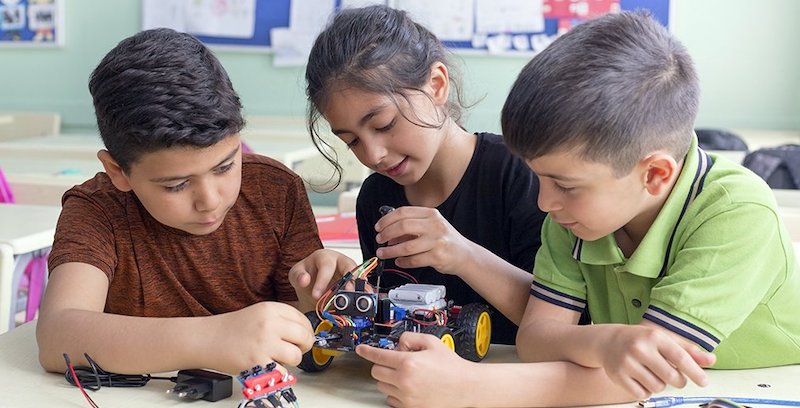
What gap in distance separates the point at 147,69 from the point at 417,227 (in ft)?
1.32

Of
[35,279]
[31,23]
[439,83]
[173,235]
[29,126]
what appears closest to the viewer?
[173,235]

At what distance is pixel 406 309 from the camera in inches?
43.4

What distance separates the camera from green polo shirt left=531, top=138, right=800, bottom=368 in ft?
3.28

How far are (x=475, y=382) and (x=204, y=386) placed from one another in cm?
28

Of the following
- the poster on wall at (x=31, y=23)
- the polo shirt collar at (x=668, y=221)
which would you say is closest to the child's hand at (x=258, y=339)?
the polo shirt collar at (x=668, y=221)

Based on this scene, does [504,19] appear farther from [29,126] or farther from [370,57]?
[370,57]

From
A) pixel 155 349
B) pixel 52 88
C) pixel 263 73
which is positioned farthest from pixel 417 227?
pixel 52 88

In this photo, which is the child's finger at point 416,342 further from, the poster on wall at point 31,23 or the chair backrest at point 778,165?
the poster on wall at point 31,23

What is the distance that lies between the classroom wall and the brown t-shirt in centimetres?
232

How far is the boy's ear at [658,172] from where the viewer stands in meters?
1.04

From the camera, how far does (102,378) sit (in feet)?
3.40

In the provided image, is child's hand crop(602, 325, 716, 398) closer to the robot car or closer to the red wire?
the robot car

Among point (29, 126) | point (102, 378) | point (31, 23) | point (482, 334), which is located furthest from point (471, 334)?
point (31, 23)

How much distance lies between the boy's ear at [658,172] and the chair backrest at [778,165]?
6.74 feet
